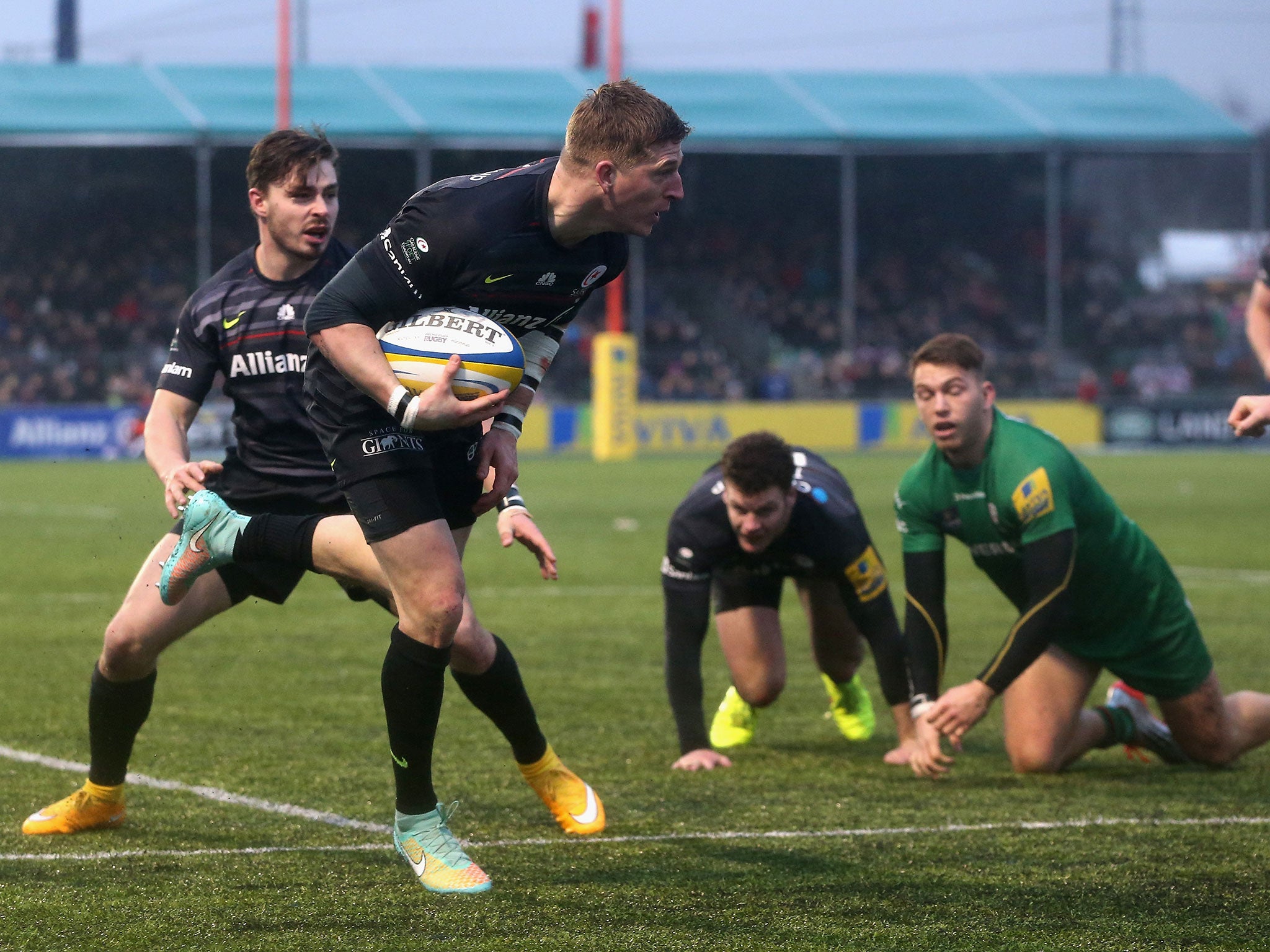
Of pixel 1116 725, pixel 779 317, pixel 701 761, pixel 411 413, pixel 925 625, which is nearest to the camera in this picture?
pixel 411 413

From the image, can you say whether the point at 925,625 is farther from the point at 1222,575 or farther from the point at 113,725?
the point at 1222,575

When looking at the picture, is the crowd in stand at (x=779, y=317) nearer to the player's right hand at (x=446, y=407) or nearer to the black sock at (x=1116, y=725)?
the black sock at (x=1116, y=725)

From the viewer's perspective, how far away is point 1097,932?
13.1 ft

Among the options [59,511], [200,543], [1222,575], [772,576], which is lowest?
[1222,575]

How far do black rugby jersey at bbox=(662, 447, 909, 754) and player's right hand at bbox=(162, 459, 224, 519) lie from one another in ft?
6.50

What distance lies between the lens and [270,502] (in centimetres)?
514

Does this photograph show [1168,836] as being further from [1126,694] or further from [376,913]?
[376,913]

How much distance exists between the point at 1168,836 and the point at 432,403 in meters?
2.57

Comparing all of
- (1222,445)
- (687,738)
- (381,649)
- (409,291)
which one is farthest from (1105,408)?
(409,291)

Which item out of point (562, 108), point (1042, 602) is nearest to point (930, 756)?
point (1042, 602)

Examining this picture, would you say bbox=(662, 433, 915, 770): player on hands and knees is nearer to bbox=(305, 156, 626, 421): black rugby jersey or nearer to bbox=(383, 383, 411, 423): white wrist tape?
bbox=(305, 156, 626, 421): black rugby jersey

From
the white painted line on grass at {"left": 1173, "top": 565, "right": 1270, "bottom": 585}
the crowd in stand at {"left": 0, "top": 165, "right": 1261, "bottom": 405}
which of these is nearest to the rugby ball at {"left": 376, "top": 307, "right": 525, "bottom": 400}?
the white painted line on grass at {"left": 1173, "top": 565, "right": 1270, "bottom": 585}

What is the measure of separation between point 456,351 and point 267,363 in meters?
1.19

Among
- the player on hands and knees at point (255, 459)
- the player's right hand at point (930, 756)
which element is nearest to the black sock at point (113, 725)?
the player on hands and knees at point (255, 459)
